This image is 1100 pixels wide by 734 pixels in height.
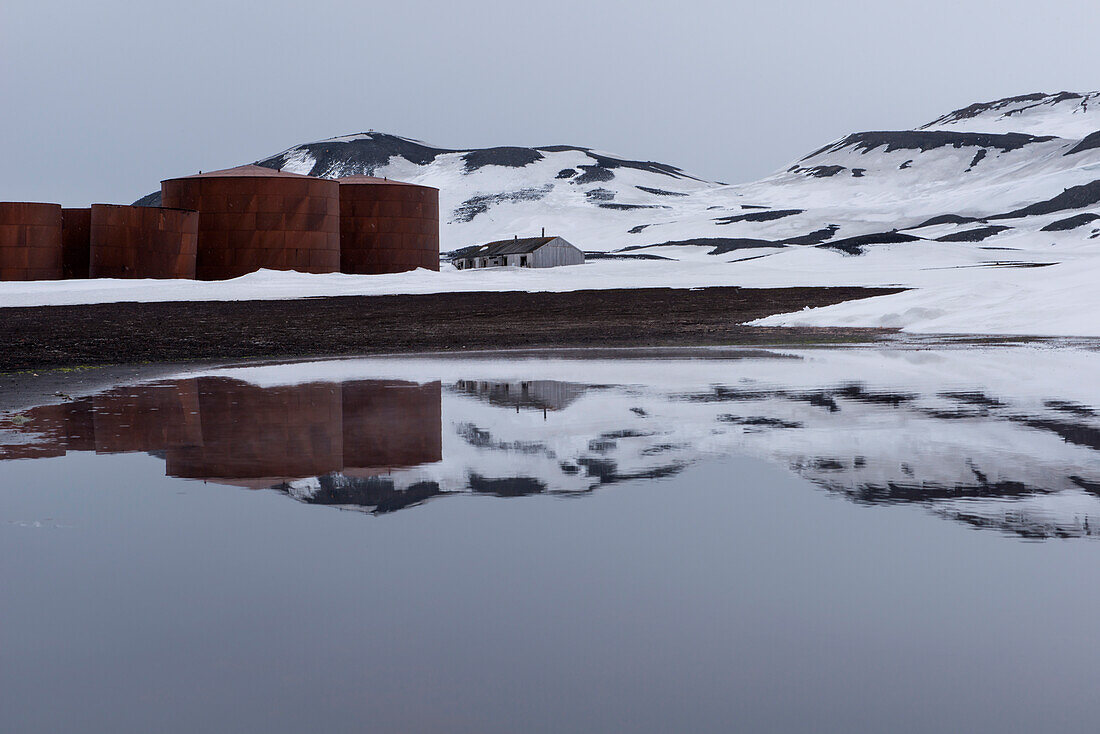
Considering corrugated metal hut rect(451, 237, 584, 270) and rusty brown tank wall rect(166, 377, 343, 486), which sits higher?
corrugated metal hut rect(451, 237, 584, 270)

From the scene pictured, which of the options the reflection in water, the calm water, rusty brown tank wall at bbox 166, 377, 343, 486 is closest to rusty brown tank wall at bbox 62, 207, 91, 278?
the reflection in water

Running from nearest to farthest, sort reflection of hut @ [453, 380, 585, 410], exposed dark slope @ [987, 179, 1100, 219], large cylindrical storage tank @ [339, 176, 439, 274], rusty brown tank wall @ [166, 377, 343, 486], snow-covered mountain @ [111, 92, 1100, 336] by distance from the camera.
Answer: rusty brown tank wall @ [166, 377, 343, 486] → reflection of hut @ [453, 380, 585, 410] → snow-covered mountain @ [111, 92, 1100, 336] → large cylindrical storage tank @ [339, 176, 439, 274] → exposed dark slope @ [987, 179, 1100, 219]

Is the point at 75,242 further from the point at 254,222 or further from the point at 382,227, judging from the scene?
the point at 382,227

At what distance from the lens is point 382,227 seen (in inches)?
2365

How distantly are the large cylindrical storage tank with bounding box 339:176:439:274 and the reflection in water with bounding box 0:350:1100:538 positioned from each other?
4634cm

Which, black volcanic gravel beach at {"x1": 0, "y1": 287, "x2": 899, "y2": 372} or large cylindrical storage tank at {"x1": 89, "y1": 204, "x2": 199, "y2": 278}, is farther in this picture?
large cylindrical storage tank at {"x1": 89, "y1": 204, "x2": 199, "y2": 278}

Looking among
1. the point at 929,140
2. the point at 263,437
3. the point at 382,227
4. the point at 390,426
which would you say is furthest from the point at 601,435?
the point at 929,140

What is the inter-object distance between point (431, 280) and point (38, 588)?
152 ft

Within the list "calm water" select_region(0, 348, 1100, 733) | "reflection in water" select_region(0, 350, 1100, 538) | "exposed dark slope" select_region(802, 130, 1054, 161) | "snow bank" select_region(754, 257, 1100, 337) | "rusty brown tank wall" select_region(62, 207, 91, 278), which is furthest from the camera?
"exposed dark slope" select_region(802, 130, 1054, 161)

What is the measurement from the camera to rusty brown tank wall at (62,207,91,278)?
51.2 m

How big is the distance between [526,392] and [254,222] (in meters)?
42.7

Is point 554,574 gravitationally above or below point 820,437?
below

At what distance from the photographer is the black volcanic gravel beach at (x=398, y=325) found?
72.9 feet

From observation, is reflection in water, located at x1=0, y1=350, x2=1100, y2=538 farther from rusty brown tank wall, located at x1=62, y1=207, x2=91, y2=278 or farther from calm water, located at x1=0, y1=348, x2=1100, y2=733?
rusty brown tank wall, located at x1=62, y1=207, x2=91, y2=278
